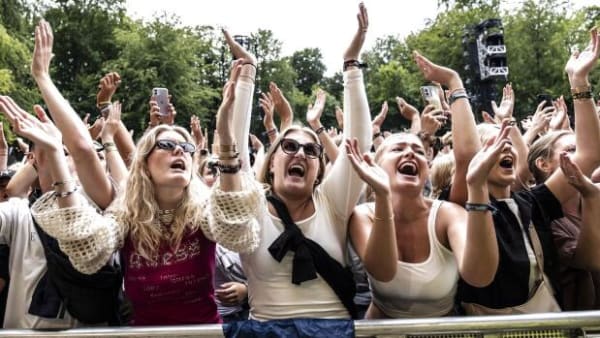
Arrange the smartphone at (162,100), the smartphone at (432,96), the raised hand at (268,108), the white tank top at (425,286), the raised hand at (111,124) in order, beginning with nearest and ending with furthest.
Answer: the white tank top at (425,286) → the raised hand at (111,124) → the smartphone at (162,100) → the smartphone at (432,96) → the raised hand at (268,108)

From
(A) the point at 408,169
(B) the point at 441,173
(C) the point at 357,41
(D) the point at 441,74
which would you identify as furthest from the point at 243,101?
(B) the point at 441,173

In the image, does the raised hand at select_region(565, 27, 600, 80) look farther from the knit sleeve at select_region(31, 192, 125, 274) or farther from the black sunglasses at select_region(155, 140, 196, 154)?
the knit sleeve at select_region(31, 192, 125, 274)

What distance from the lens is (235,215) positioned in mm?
2098

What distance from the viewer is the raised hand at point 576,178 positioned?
2.23 metres

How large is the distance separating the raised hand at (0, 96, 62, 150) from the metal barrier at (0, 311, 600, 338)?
78 cm

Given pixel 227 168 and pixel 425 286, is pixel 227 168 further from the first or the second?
pixel 425 286

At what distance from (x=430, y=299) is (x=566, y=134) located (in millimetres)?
1410

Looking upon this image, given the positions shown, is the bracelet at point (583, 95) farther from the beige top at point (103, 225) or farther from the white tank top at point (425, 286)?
the beige top at point (103, 225)

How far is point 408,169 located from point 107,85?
2135 mm

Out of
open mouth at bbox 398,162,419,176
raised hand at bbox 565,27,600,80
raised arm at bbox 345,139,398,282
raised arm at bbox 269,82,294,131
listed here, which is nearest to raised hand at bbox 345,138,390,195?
raised arm at bbox 345,139,398,282

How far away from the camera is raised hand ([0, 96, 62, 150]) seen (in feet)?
6.82

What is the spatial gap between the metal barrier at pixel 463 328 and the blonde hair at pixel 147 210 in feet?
1.27

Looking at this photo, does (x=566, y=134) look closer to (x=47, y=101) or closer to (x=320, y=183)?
(x=320, y=183)

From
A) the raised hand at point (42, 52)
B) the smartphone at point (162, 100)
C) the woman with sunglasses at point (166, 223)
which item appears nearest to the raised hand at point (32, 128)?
the woman with sunglasses at point (166, 223)
